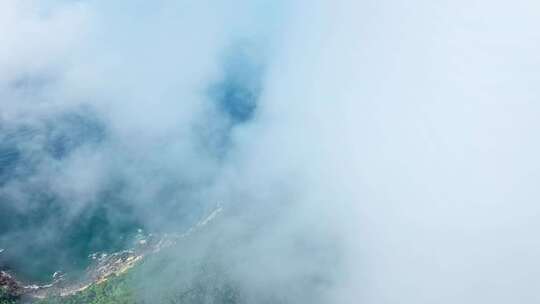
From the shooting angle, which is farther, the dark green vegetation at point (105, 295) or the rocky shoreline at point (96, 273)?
the rocky shoreline at point (96, 273)

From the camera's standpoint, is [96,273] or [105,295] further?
[96,273]

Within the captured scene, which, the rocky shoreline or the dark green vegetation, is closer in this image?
the dark green vegetation

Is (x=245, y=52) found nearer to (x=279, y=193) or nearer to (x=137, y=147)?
(x=137, y=147)

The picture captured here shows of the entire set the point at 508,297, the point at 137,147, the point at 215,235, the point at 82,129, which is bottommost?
the point at 508,297

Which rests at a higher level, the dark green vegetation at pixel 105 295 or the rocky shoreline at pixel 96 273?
the rocky shoreline at pixel 96 273

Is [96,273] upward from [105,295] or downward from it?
upward

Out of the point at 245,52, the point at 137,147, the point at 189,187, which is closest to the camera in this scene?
the point at 189,187

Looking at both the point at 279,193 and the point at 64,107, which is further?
the point at 64,107

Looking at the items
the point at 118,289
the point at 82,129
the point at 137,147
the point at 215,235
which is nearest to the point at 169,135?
the point at 137,147

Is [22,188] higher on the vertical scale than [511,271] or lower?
higher

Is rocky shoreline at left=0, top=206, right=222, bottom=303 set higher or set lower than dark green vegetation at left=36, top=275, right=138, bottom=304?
higher

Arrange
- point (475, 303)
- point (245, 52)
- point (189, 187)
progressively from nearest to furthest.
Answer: point (475, 303), point (189, 187), point (245, 52)
